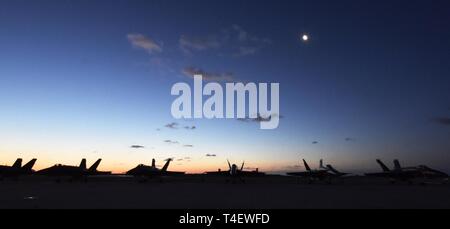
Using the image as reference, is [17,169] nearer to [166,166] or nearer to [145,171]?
[145,171]

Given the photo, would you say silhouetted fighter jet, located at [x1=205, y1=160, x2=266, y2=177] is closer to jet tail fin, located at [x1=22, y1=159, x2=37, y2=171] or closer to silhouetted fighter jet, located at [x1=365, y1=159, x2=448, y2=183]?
silhouetted fighter jet, located at [x1=365, y1=159, x2=448, y2=183]

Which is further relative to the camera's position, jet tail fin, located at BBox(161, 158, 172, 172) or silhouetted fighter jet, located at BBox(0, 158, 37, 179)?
jet tail fin, located at BBox(161, 158, 172, 172)

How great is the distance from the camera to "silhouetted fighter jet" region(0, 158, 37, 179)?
5170cm

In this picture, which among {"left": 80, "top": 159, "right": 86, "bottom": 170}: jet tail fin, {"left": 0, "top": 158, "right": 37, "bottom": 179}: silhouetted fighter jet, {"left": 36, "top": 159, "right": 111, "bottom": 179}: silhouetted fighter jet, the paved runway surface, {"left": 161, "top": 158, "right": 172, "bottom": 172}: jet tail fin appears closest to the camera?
the paved runway surface

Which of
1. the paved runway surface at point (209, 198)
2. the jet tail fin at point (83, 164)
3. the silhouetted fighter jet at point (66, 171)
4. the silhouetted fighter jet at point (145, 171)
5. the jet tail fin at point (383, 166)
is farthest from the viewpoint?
the jet tail fin at point (383, 166)

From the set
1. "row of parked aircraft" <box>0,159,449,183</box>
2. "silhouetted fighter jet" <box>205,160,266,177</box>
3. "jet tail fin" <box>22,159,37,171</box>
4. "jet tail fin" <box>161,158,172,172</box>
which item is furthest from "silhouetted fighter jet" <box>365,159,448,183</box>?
"jet tail fin" <box>22,159,37,171</box>

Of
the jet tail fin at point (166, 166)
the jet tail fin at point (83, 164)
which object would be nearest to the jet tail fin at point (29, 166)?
the jet tail fin at point (83, 164)

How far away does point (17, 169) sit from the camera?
52844mm

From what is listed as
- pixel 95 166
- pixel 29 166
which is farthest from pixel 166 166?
pixel 29 166

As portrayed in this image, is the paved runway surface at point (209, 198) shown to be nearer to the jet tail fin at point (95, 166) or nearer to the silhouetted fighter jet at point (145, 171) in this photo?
the silhouetted fighter jet at point (145, 171)

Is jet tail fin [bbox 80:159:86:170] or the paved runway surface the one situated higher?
jet tail fin [bbox 80:159:86:170]

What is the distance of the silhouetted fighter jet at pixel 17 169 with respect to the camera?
51700mm
